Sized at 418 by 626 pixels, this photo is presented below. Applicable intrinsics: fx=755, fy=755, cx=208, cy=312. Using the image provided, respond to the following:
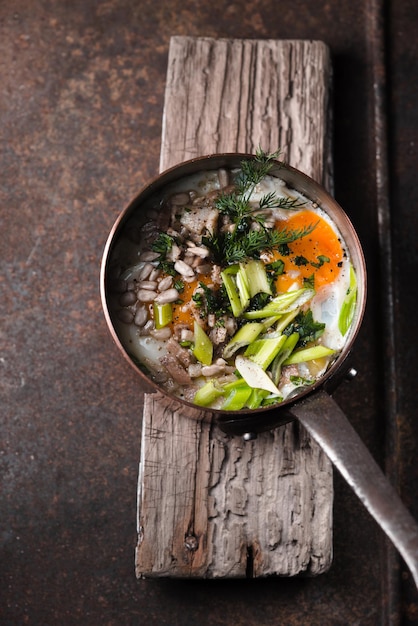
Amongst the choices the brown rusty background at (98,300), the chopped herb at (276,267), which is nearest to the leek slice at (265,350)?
the chopped herb at (276,267)

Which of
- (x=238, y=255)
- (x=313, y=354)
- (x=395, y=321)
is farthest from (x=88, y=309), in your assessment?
(x=395, y=321)

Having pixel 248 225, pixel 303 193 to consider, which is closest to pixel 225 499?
pixel 248 225

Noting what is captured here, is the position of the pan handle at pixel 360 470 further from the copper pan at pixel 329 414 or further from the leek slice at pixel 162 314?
the leek slice at pixel 162 314

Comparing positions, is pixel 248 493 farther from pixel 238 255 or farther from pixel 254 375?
pixel 238 255

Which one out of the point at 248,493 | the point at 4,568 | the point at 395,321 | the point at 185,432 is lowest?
the point at 4,568

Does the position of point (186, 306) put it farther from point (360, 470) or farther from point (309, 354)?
point (360, 470)
